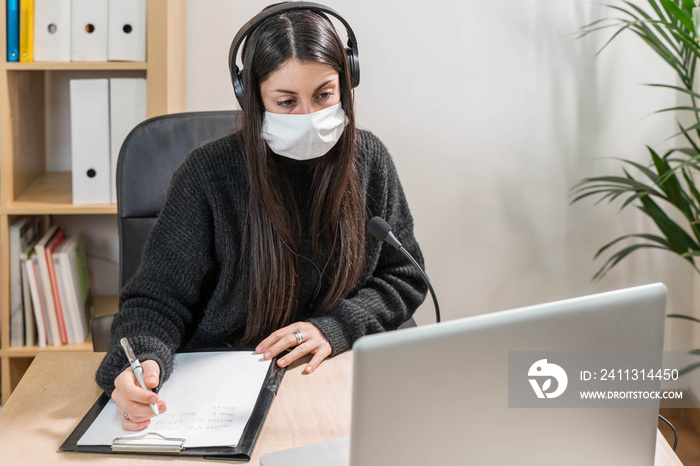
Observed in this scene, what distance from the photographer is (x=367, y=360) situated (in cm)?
60

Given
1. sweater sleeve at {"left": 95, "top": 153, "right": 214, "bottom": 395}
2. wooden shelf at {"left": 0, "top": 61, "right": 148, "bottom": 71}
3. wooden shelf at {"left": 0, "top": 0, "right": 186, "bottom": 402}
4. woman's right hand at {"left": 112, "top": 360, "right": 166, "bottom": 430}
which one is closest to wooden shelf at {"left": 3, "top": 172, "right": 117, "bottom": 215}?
wooden shelf at {"left": 0, "top": 0, "right": 186, "bottom": 402}

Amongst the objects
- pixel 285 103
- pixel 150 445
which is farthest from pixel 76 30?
pixel 150 445

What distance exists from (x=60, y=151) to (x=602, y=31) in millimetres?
1603

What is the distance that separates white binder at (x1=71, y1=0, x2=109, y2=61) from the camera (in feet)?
5.78

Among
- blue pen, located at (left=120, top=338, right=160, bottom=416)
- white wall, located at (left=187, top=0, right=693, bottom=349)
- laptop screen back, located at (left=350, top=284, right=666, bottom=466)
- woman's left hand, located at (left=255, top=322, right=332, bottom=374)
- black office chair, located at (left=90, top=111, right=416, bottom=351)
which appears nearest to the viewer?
laptop screen back, located at (left=350, top=284, right=666, bottom=466)

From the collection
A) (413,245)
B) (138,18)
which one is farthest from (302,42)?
(138,18)

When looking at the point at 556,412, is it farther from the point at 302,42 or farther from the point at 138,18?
the point at 138,18

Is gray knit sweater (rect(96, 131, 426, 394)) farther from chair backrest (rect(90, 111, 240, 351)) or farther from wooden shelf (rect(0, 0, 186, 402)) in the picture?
wooden shelf (rect(0, 0, 186, 402))

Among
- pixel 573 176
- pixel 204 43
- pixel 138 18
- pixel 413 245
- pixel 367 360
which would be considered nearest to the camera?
pixel 367 360

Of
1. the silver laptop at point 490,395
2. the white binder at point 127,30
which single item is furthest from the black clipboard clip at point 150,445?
the white binder at point 127,30

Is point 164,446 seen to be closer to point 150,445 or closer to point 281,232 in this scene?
point 150,445

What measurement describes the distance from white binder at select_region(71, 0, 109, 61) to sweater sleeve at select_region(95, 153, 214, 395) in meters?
0.63

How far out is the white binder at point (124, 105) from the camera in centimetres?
181

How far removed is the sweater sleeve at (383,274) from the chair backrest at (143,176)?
1.05 feet
